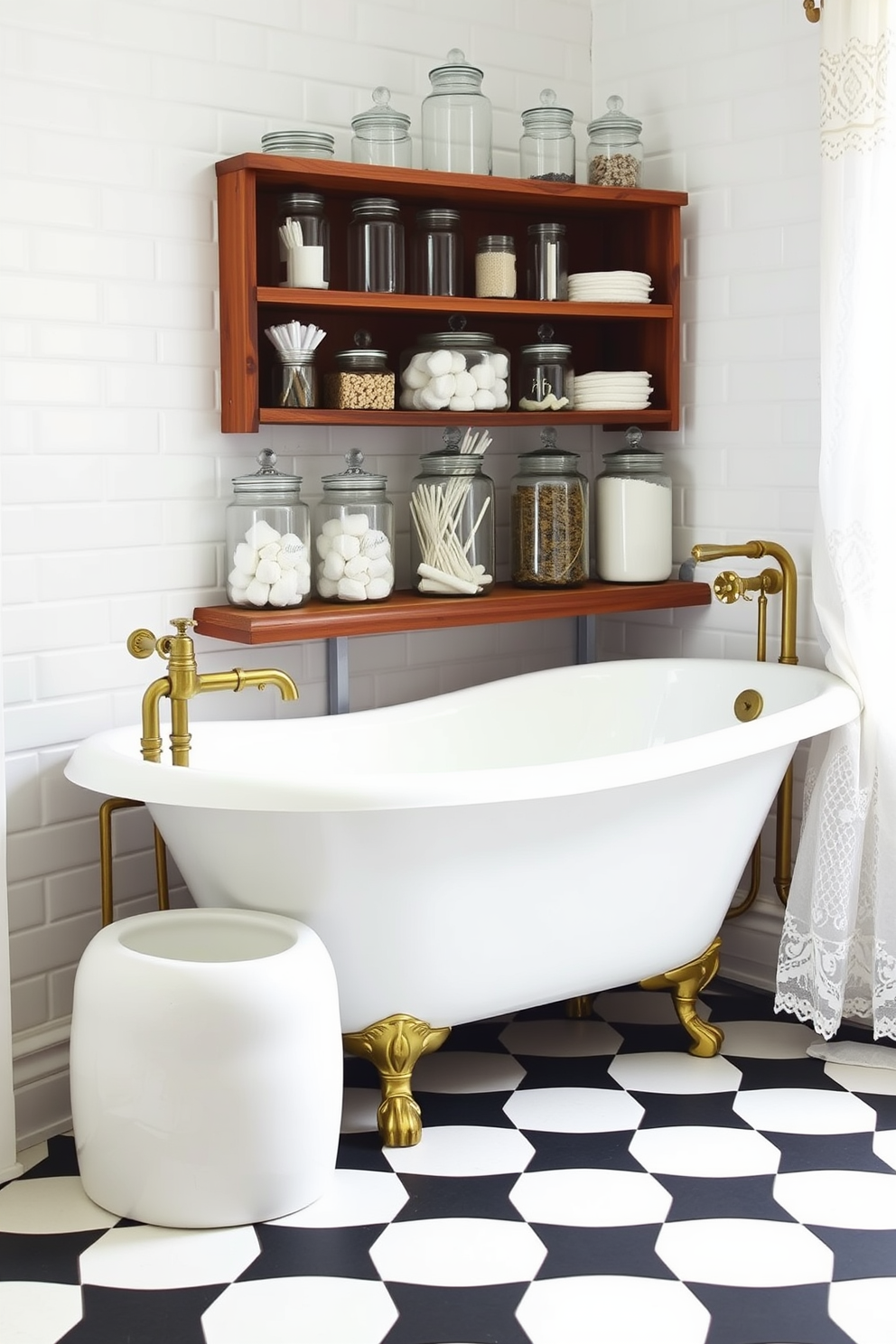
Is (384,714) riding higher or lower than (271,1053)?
higher

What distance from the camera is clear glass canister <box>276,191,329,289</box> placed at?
2922 millimetres

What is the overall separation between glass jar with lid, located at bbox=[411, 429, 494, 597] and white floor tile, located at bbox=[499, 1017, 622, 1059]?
36.7 inches

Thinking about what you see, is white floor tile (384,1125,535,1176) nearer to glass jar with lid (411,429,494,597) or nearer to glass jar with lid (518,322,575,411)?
glass jar with lid (411,429,494,597)

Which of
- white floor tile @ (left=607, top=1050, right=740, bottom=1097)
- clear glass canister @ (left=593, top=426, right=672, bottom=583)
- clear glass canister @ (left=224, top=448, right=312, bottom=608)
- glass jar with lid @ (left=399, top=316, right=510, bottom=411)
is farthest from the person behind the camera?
clear glass canister @ (left=593, top=426, right=672, bottom=583)

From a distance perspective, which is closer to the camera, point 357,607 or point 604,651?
point 357,607

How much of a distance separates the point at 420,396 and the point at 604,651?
39.0 inches

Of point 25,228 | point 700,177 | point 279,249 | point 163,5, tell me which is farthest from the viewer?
point 700,177

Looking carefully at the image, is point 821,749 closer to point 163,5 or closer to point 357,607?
point 357,607

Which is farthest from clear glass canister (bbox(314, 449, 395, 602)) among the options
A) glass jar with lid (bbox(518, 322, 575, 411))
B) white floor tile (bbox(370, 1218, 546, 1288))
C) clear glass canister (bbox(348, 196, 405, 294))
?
white floor tile (bbox(370, 1218, 546, 1288))

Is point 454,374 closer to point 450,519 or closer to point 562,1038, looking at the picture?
point 450,519

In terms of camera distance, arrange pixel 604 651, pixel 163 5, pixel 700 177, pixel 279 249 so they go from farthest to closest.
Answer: pixel 604 651, pixel 700 177, pixel 279 249, pixel 163 5

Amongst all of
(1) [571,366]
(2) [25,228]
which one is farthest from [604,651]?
(2) [25,228]

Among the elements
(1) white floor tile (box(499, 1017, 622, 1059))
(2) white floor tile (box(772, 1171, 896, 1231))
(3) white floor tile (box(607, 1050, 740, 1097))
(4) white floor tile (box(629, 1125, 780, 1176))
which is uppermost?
(1) white floor tile (box(499, 1017, 622, 1059))

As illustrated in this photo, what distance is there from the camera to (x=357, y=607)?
117 inches
